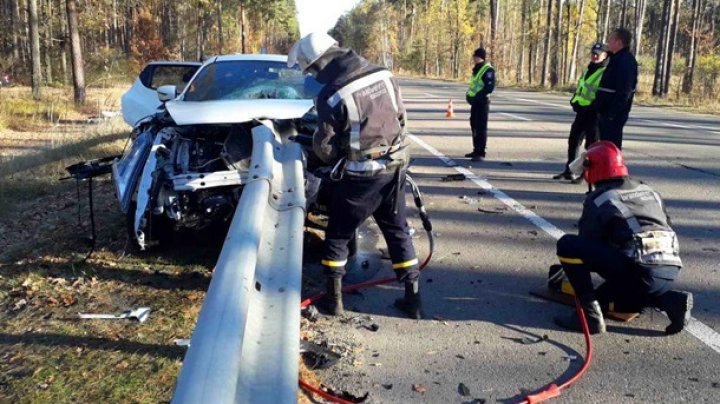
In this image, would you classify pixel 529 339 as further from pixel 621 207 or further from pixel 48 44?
pixel 48 44

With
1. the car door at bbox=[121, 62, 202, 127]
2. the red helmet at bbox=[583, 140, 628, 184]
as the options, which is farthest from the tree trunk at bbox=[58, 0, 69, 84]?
the red helmet at bbox=[583, 140, 628, 184]

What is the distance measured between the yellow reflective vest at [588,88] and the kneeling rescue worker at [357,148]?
4516mm

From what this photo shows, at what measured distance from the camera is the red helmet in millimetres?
3957

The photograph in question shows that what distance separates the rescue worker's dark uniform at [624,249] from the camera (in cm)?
377

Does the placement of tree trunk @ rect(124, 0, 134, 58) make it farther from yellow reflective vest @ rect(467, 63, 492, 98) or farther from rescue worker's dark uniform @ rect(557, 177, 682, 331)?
rescue worker's dark uniform @ rect(557, 177, 682, 331)

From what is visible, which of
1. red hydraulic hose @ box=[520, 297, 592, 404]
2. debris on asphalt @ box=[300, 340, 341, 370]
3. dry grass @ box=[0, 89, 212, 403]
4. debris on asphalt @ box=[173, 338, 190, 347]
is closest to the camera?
red hydraulic hose @ box=[520, 297, 592, 404]

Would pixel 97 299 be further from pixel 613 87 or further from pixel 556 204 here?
pixel 613 87

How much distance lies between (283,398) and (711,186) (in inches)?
292

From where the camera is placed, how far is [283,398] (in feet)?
6.54

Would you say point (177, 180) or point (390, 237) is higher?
point (177, 180)

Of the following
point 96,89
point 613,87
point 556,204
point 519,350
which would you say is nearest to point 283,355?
point 519,350

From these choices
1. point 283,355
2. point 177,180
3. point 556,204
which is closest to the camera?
point 283,355

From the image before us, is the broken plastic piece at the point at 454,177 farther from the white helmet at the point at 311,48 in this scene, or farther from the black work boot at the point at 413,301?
the white helmet at the point at 311,48

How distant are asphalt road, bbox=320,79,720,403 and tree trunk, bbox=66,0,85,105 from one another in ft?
49.8
